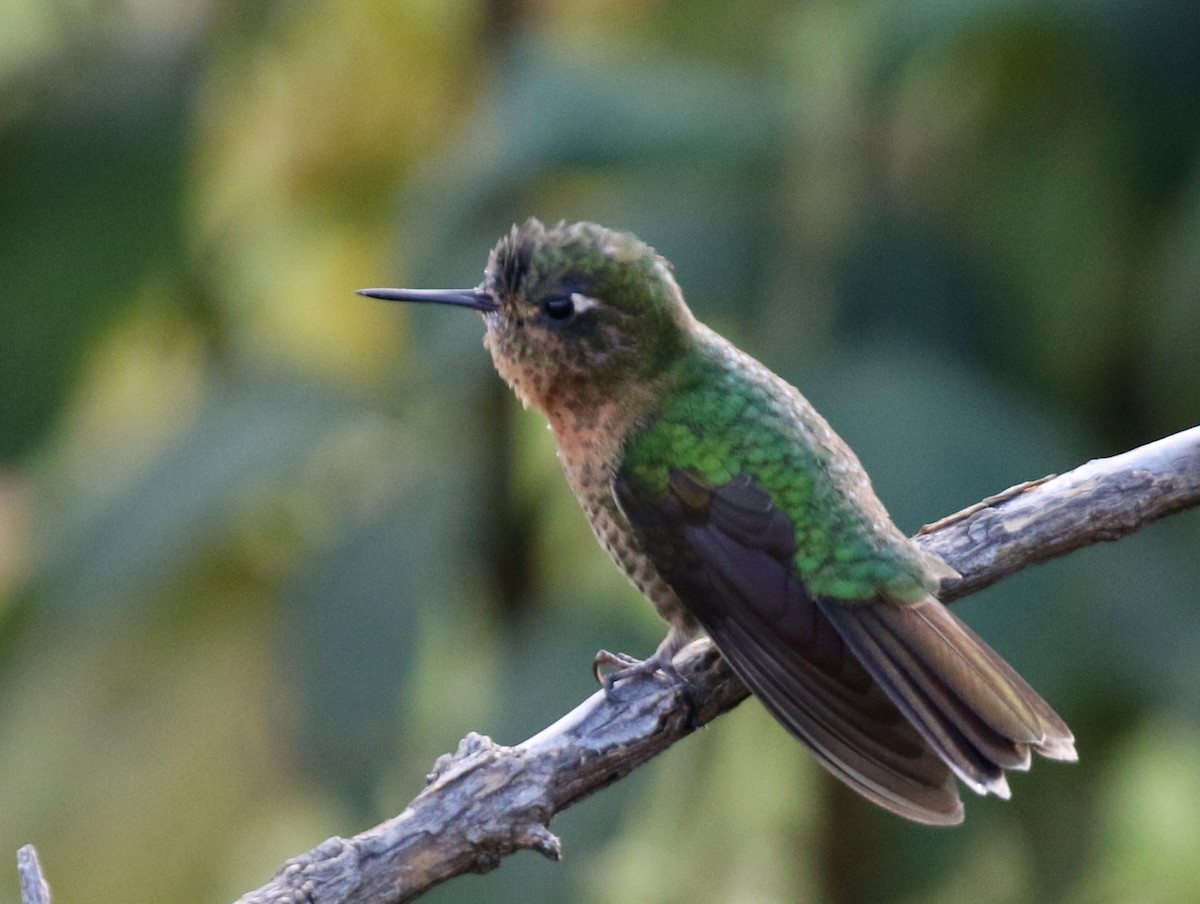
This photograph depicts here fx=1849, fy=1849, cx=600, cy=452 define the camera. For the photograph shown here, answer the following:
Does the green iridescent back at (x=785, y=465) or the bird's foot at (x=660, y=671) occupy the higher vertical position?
the green iridescent back at (x=785, y=465)

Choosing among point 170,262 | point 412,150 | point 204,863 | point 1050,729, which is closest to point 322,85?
point 412,150

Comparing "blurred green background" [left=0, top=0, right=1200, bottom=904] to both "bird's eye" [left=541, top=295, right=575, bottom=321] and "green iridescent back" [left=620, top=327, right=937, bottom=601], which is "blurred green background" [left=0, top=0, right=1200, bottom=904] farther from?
"bird's eye" [left=541, top=295, right=575, bottom=321]

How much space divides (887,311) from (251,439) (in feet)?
4.51

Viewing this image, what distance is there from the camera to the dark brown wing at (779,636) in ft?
8.79

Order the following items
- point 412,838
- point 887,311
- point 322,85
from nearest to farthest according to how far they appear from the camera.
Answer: point 412,838, point 887,311, point 322,85

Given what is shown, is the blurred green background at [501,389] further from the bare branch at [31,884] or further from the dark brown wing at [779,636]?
the bare branch at [31,884]

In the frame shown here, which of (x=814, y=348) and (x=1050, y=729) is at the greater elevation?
(x=814, y=348)

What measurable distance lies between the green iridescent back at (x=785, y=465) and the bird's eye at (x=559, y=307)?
22 cm

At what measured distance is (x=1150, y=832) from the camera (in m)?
3.99

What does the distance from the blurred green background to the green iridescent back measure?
0.49 m

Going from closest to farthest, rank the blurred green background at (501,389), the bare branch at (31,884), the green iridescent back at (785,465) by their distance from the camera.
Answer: the bare branch at (31,884) < the green iridescent back at (785,465) < the blurred green background at (501,389)

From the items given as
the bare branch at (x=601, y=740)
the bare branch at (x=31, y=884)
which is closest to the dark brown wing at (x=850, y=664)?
the bare branch at (x=601, y=740)

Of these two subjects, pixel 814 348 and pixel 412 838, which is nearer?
pixel 412 838

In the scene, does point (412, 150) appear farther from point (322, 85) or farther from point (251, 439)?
point (251, 439)
